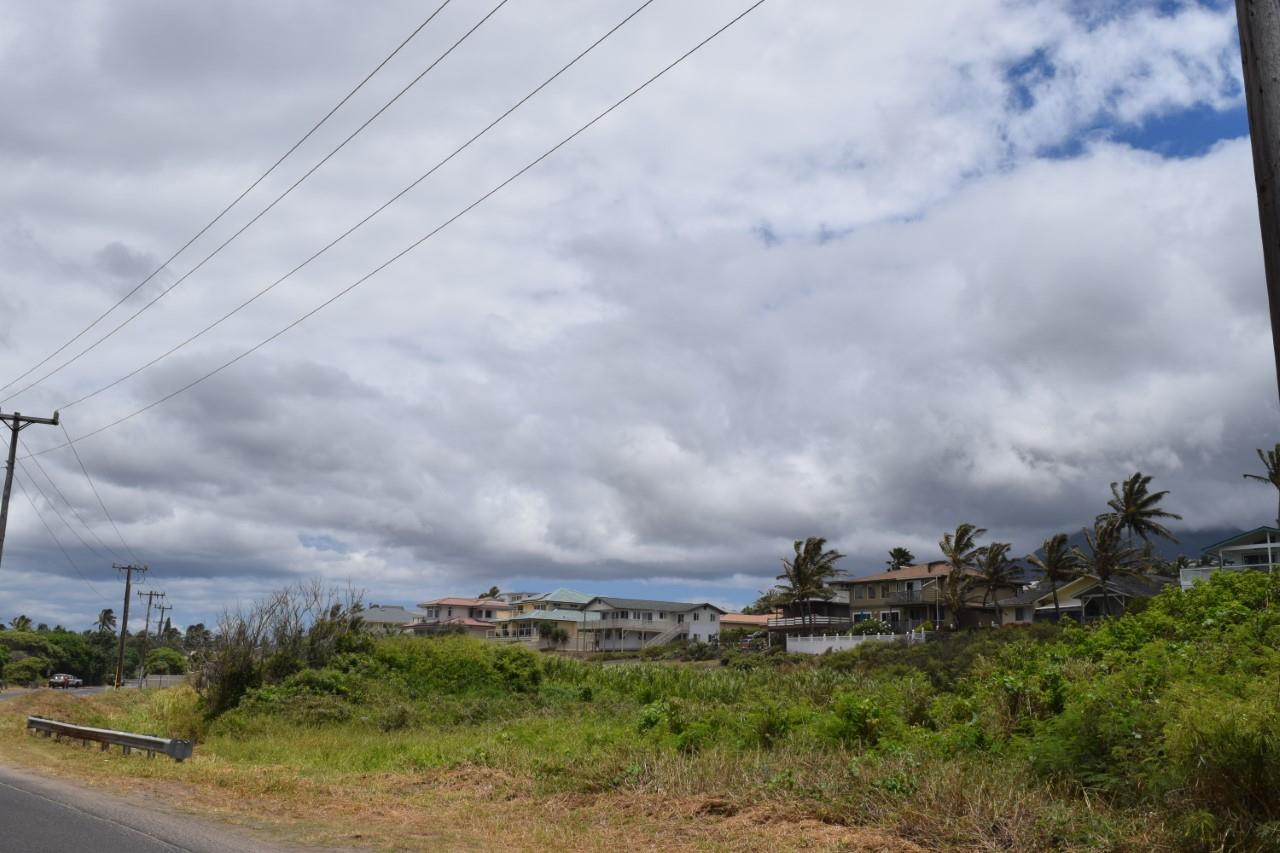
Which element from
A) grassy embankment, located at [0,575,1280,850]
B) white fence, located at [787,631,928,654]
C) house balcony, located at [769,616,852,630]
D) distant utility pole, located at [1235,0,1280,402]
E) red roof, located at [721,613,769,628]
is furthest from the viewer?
red roof, located at [721,613,769,628]

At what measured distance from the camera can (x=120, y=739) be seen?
2133 cm

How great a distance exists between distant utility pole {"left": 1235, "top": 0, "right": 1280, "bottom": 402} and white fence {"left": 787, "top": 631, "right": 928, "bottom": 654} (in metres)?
59.3

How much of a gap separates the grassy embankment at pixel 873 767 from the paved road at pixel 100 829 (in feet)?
3.18

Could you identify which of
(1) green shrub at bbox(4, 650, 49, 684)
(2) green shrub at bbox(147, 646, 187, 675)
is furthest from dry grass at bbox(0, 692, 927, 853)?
(2) green shrub at bbox(147, 646, 187, 675)

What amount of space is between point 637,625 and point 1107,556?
4964 centimetres

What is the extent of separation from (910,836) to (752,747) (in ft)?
19.9

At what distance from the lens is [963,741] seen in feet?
44.0

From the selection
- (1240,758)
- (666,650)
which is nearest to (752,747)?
(1240,758)

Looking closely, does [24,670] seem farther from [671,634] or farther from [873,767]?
[873,767]

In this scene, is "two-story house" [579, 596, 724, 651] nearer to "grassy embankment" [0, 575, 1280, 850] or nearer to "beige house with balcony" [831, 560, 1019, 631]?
"beige house with balcony" [831, 560, 1019, 631]

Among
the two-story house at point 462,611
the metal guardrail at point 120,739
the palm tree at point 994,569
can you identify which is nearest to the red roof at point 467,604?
the two-story house at point 462,611

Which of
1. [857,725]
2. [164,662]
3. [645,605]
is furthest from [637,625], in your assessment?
[857,725]

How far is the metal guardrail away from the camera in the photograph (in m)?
19.7

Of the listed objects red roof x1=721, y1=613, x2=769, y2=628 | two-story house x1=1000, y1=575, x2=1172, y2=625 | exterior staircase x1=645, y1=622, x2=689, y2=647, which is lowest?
exterior staircase x1=645, y1=622, x2=689, y2=647
